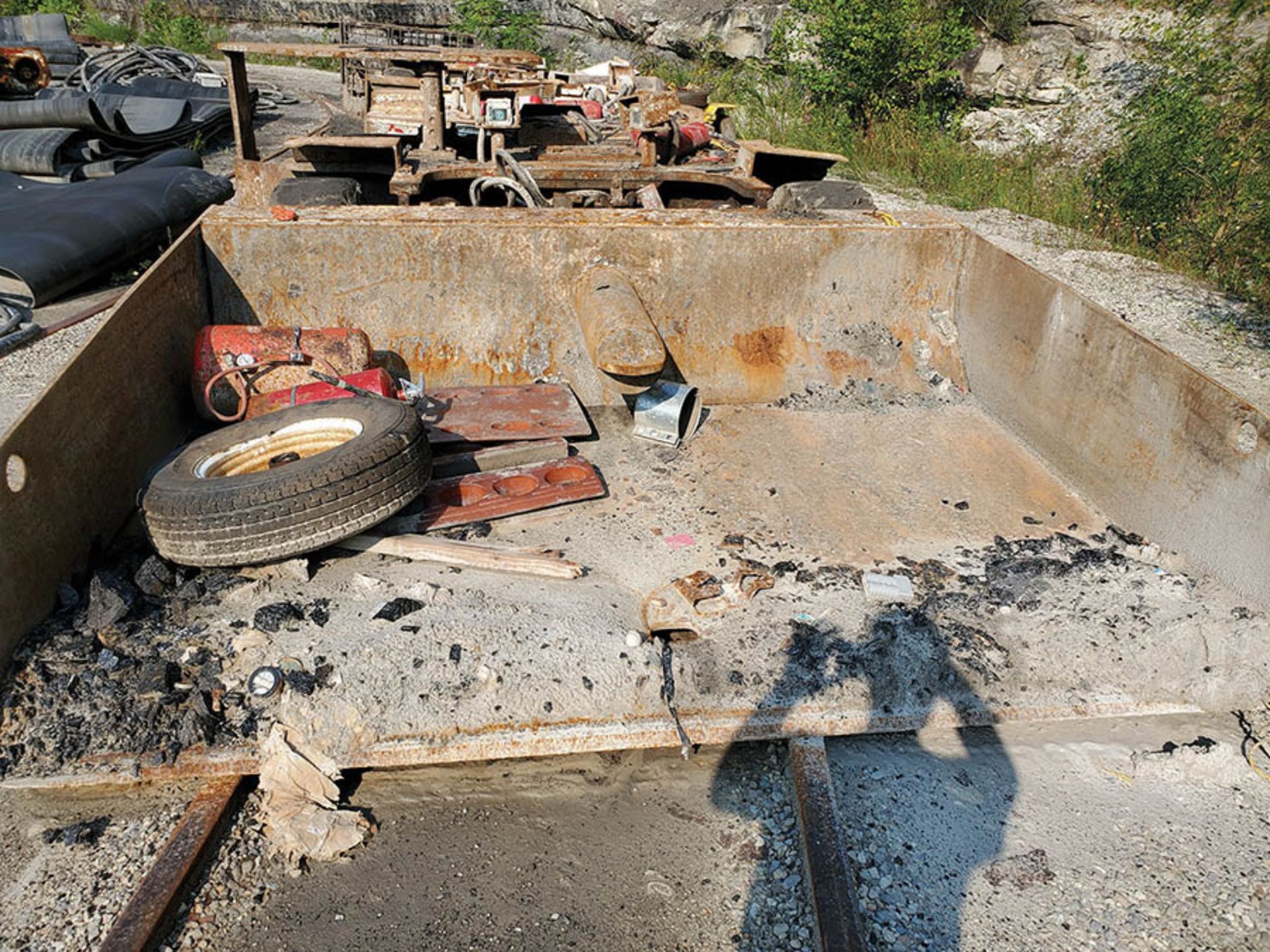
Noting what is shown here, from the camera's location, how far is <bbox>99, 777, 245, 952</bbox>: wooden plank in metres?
2.06

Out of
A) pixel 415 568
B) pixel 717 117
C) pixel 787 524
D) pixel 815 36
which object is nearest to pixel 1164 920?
pixel 787 524

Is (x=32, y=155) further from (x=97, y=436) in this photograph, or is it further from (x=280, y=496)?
(x=280, y=496)

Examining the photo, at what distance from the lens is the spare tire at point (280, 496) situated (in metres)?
2.92

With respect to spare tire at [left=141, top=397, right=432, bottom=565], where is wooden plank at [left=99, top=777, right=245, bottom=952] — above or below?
below

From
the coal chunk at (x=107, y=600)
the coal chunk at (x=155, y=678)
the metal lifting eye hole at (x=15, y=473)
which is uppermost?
the metal lifting eye hole at (x=15, y=473)

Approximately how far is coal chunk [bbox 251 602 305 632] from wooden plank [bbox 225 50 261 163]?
3961mm

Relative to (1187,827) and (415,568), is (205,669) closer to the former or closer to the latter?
(415,568)

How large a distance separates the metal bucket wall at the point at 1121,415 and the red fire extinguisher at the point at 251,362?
10.6 feet

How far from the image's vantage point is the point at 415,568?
3.23 meters

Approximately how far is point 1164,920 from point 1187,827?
1.23ft

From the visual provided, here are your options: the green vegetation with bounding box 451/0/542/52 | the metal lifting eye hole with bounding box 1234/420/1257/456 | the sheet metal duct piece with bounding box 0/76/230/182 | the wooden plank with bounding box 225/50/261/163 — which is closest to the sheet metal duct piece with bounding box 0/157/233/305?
the sheet metal duct piece with bounding box 0/76/230/182

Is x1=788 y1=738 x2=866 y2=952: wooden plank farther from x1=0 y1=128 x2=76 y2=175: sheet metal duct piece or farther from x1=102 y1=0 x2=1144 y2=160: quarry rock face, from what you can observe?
x1=0 y1=128 x2=76 y2=175: sheet metal duct piece

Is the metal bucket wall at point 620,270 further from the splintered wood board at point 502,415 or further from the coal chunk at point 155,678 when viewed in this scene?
the coal chunk at point 155,678

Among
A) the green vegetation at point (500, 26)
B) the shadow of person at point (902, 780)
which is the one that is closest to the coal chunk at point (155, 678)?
the shadow of person at point (902, 780)
